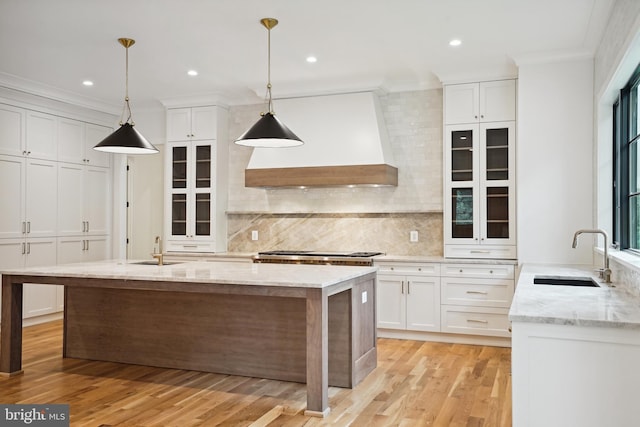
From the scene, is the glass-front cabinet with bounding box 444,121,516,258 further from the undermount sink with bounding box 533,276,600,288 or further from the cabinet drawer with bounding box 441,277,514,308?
the undermount sink with bounding box 533,276,600,288

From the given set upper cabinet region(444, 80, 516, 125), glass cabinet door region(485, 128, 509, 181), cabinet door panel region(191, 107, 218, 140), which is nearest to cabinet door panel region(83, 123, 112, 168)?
cabinet door panel region(191, 107, 218, 140)

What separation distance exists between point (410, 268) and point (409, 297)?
30 centimetres

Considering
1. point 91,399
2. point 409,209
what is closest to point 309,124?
point 409,209

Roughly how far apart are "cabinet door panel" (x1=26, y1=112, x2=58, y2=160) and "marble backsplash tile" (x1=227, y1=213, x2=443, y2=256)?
2264mm

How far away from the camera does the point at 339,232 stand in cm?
648

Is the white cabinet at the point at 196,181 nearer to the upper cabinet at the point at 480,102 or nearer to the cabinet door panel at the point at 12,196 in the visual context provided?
the cabinet door panel at the point at 12,196

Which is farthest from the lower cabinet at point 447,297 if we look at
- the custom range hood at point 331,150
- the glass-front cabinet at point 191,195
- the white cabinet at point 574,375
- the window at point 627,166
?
the white cabinet at point 574,375

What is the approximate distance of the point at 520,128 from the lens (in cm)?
523

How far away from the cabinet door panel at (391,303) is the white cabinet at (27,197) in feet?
13.0

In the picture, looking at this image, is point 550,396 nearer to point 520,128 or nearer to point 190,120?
point 520,128

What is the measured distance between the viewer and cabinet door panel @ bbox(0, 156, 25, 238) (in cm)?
595

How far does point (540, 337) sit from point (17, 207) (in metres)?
5.73

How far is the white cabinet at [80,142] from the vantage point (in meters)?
6.72

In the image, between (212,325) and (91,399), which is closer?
(91,399)
